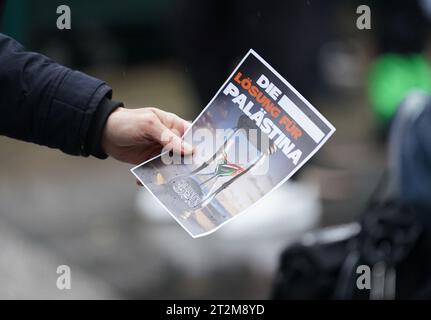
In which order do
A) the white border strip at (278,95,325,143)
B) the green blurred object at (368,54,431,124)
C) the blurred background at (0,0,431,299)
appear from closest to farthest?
the white border strip at (278,95,325,143), the blurred background at (0,0,431,299), the green blurred object at (368,54,431,124)

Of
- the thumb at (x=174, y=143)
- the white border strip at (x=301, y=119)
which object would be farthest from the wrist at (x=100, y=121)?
the white border strip at (x=301, y=119)

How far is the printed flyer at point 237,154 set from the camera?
1860mm

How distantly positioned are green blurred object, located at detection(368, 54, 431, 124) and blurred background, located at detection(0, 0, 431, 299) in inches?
0.5

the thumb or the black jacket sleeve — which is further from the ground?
the black jacket sleeve

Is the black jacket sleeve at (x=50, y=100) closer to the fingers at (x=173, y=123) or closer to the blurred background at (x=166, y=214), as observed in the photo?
the fingers at (x=173, y=123)

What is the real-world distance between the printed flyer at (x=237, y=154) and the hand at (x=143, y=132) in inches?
1.1

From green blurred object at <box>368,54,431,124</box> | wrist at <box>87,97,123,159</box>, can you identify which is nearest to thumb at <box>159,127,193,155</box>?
wrist at <box>87,97,123,159</box>

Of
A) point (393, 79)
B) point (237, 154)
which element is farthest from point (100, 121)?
point (393, 79)

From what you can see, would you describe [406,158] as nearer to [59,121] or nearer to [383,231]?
[383,231]

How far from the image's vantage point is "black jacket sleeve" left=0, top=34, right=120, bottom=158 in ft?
6.12

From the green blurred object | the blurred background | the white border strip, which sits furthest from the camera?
the green blurred object

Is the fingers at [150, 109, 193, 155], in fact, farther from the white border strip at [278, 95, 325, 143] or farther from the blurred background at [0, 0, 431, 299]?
the blurred background at [0, 0, 431, 299]

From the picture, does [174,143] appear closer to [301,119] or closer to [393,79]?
[301,119]
